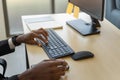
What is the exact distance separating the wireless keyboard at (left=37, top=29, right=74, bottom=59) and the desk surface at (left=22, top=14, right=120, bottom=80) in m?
0.03

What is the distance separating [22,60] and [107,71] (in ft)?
5.86

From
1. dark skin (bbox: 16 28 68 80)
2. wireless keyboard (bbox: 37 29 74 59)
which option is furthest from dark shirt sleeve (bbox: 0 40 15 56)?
dark skin (bbox: 16 28 68 80)

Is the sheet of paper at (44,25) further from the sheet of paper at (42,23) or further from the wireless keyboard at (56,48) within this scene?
the wireless keyboard at (56,48)

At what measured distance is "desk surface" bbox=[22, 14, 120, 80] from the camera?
1.05m

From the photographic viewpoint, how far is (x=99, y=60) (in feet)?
3.85

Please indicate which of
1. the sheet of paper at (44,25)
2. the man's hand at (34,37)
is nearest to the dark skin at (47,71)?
the man's hand at (34,37)

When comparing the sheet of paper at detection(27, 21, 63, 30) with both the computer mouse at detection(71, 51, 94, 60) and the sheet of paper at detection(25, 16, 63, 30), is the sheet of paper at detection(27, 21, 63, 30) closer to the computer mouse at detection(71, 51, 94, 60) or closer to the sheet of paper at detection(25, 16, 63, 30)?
the sheet of paper at detection(25, 16, 63, 30)

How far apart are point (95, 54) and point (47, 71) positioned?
35 cm

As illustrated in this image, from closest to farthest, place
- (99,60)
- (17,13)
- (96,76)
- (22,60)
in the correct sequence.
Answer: (96,76)
(99,60)
(22,60)
(17,13)

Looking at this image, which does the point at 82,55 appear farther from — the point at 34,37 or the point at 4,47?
the point at 4,47

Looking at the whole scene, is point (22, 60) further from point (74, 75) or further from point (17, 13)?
point (74, 75)

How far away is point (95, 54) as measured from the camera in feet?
4.07

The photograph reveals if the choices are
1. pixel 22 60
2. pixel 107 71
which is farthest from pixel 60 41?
pixel 22 60

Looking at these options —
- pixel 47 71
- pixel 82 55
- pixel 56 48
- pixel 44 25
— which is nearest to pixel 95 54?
pixel 82 55
